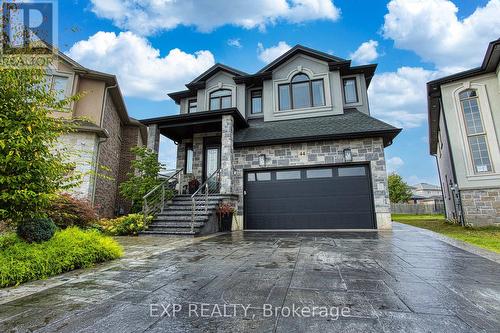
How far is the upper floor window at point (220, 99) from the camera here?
39.9 feet

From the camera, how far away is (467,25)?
10922mm

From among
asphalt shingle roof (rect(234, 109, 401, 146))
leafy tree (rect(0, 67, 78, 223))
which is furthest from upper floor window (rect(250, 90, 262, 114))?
leafy tree (rect(0, 67, 78, 223))

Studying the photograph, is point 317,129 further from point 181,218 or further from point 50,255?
point 50,255

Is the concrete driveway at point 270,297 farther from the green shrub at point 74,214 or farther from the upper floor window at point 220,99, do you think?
the upper floor window at point 220,99

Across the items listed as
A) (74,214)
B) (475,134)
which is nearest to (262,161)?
(74,214)

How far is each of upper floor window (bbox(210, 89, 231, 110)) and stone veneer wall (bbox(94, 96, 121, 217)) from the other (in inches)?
185

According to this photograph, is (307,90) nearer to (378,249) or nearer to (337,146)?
(337,146)

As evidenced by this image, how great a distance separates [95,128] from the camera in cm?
930

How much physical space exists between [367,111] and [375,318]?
10.4 m

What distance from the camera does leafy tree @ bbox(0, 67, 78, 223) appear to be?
124 inches

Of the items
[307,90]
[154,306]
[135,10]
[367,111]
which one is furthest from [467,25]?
[154,306]
